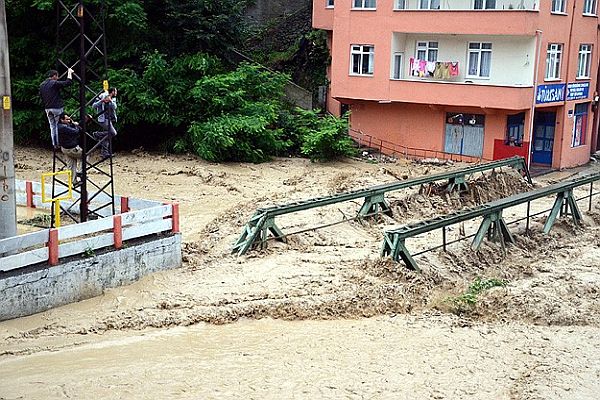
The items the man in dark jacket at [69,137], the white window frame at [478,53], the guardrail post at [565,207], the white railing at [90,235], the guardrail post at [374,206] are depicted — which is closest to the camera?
the white railing at [90,235]

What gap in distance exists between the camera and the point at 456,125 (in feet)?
105

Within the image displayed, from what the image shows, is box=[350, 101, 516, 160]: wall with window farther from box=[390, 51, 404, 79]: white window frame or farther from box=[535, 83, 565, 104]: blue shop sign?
box=[535, 83, 565, 104]: blue shop sign

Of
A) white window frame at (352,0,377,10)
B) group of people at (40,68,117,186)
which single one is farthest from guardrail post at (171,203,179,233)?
white window frame at (352,0,377,10)

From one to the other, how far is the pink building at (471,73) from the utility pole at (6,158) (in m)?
18.7

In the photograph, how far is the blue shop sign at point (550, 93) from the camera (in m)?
30.6

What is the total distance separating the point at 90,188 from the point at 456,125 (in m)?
14.4

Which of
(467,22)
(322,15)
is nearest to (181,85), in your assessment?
(322,15)

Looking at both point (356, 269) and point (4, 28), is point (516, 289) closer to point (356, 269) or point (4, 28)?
point (356, 269)

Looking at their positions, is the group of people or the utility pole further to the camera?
the group of people

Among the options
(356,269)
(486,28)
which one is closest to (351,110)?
(486,28)

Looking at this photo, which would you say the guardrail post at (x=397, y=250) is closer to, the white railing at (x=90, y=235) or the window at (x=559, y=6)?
the white railing at (x=90, y=235)

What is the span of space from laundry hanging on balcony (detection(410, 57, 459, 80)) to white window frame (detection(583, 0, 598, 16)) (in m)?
5.90

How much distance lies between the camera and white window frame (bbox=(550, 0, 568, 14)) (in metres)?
30.7

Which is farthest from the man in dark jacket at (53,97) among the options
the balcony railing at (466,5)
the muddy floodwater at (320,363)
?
the balcony railing at (466,5)
